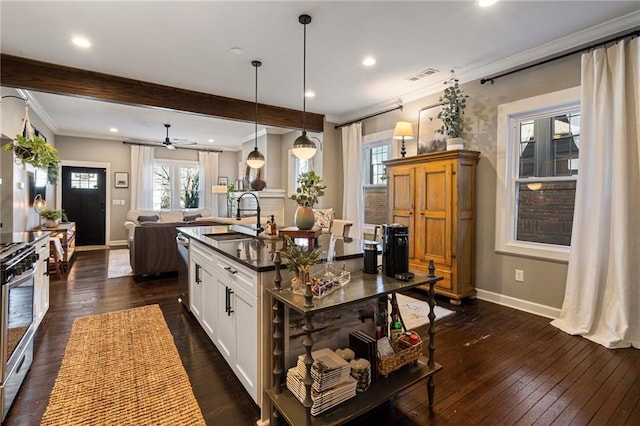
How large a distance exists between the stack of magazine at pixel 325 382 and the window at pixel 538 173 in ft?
9.46

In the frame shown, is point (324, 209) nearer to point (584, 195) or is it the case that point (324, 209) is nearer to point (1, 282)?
point (584, 195)

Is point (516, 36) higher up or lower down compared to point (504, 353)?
higher up

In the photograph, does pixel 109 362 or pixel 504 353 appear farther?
pixel 504 353

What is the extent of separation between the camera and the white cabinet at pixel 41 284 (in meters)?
2.75

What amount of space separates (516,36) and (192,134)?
7.03m

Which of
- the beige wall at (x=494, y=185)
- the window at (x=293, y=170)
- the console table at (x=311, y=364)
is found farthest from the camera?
the window at (x=293, y=170)

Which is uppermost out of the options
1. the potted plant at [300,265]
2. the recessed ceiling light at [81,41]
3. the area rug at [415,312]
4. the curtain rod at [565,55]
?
the recessed ceiling light at [81,41]

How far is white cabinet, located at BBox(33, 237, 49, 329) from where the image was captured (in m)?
2.75

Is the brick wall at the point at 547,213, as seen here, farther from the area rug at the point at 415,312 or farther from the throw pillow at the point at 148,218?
the throw pillow at the point at 148,218

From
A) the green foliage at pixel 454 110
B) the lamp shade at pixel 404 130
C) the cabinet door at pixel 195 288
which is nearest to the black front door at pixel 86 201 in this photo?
the cabinet door at pixel 195 288

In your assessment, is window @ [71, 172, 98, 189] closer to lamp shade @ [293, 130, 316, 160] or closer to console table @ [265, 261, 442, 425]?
lamp shade @ [293, 130, 316, 160]

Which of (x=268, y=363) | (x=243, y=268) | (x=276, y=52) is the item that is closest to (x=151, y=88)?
(x=276, y=52)

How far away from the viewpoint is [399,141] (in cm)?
494

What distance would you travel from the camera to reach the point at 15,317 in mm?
2031
